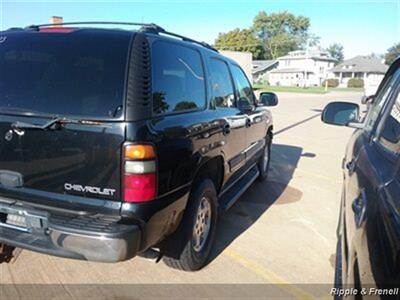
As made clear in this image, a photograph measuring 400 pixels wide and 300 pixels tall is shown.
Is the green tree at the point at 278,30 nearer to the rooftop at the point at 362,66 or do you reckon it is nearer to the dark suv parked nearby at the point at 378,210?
the rooftop at the point at 362,66

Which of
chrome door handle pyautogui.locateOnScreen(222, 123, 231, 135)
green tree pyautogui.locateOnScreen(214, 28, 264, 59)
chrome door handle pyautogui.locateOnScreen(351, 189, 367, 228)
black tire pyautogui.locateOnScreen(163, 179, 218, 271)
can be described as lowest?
black tire pyautogui.locateOnScreen(163, 179, 218, 271)

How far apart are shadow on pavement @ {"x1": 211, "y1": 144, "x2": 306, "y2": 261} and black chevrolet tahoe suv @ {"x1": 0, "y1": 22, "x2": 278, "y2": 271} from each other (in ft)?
4.26

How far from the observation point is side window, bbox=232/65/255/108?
4.95 metres

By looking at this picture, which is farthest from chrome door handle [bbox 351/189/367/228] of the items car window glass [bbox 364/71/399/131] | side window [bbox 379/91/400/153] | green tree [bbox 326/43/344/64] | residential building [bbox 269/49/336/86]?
green tree [bbox 326/43/344/64]

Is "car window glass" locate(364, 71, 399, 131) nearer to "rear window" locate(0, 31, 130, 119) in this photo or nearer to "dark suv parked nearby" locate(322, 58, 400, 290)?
"dark suv parked nearby" locate(322, 58, 400, 290)

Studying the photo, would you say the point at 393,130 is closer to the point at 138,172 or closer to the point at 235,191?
the point at 138,172

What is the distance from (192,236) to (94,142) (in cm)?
128

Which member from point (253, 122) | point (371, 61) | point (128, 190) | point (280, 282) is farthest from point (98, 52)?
point (371, 61)

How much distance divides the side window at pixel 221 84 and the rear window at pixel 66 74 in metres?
→ 1.42

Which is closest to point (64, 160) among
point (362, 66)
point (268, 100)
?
point (268, 100)

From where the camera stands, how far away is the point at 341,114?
3.66m

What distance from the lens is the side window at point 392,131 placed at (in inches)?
82.0

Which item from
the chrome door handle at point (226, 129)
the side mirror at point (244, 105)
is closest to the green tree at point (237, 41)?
the side mirror at point (244, 105)

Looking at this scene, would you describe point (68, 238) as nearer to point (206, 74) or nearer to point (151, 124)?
point (151, 124)
